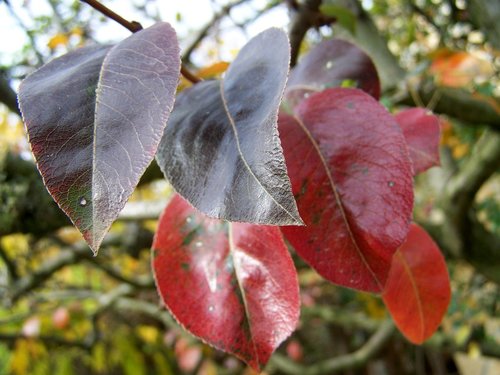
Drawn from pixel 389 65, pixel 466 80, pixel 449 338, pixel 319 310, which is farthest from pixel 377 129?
pixel 319 310

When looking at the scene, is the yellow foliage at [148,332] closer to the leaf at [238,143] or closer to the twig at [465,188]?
the twig at [465,188]

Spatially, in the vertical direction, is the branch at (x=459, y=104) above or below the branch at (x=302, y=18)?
below

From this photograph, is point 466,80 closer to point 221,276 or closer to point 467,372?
point 221,276

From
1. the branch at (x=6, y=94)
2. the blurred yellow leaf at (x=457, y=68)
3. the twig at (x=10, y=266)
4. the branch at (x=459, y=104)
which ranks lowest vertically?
the twig at (x=10, y=266)

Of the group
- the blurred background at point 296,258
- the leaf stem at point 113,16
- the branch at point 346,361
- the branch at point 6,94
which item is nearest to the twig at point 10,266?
the blurred background at point 296,258

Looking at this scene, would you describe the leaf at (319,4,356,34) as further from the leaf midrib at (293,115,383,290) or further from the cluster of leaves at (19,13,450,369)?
the leaf midrib at (293,115,383,290)
